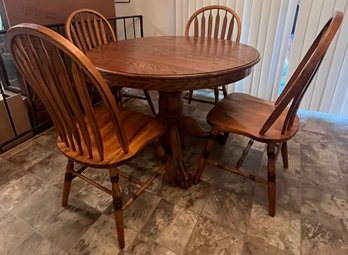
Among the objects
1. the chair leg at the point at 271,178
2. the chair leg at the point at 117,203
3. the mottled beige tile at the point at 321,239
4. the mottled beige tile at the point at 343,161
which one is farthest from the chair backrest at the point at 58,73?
the mottled beige tile at the point at 343,161

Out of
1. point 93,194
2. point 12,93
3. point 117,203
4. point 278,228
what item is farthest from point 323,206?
point 12,93

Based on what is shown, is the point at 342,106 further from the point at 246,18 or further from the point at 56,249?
Result: the point at 56,249

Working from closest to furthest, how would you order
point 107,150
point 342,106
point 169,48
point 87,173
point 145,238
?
point 107,150 < point 145,238 < point 169,48 < point 87,173 < point 342,106

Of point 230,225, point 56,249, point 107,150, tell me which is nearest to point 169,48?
point 107,150

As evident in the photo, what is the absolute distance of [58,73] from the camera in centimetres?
79

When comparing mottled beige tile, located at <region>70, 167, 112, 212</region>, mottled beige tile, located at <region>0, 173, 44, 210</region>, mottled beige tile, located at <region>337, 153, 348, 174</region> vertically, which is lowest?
mottled beige tile, located at <region>337, 153, 348, 174</region>

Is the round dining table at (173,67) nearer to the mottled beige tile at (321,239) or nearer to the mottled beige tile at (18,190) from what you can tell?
the mottled beige tile at (321,239)

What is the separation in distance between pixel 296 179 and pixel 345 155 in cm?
57

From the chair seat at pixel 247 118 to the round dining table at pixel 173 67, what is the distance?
0.25 metres

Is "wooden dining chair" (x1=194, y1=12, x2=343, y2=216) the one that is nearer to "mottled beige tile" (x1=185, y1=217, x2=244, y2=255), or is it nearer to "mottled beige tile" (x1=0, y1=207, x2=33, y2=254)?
"mottled beige tile" (x1=185, y1=217, x2=244, y2=255)

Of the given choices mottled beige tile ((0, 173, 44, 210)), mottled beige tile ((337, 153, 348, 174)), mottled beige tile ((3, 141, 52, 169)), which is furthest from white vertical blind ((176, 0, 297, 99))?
mottled beige tile ((0, 173, 44, 210))

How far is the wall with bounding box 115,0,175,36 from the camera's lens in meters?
2.79

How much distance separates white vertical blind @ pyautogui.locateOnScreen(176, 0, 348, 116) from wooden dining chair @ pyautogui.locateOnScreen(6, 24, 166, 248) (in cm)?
172

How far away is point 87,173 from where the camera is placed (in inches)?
64.0
